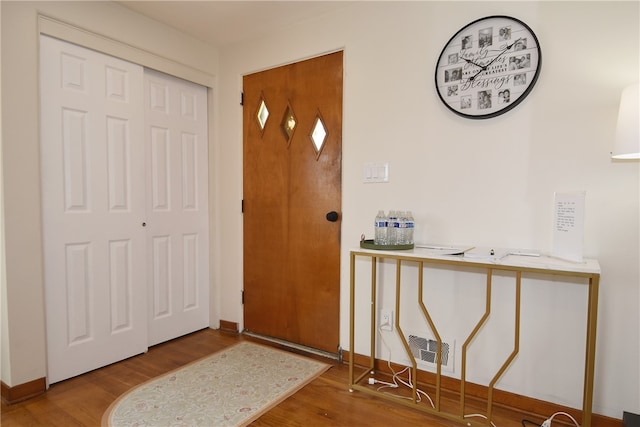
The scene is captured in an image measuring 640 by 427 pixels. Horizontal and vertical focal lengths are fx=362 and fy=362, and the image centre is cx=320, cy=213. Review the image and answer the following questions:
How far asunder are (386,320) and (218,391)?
3.42 feet

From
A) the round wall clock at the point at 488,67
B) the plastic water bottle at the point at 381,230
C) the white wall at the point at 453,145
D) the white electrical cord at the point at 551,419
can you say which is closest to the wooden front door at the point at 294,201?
the white wall at the point at 453,145

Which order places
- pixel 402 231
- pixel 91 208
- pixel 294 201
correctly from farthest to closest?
1. pixel 294 201
2. pixel 91 208
3. pixel 402 231

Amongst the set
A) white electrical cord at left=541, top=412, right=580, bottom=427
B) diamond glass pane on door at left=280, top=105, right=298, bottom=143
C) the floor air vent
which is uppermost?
diamond glass pane on door at left=280, top=105, right=298, bottom=143

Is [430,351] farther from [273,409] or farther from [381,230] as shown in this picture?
[273,409]

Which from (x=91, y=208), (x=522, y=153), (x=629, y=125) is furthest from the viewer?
(x=91, y=208)

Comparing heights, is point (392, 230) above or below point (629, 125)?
below

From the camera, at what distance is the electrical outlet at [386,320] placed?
7.23 ft

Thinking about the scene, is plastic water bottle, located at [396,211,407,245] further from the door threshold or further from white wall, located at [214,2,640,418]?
the door threshold

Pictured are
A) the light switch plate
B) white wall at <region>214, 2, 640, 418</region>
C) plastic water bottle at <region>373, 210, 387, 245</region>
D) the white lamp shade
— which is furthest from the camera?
the light switch plate

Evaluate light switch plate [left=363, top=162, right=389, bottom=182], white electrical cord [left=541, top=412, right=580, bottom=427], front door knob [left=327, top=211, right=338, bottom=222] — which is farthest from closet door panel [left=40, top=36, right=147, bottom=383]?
white electrical cord [left=541, top=412, right=580, bottom=427]

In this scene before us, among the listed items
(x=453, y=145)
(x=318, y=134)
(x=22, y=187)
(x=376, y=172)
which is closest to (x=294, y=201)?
(x=318, y=134)

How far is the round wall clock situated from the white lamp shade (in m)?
0.43

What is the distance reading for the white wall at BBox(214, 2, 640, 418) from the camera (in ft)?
5.28

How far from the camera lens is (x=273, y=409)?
1819mm
